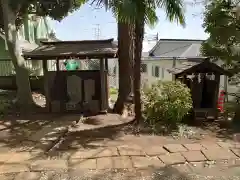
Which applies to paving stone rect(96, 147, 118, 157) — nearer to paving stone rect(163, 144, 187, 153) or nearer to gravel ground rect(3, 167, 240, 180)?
gravel ground rect(3, 167, 240, 180)

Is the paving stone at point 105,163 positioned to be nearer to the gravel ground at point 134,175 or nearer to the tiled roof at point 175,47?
the gravel ground at point 134,175

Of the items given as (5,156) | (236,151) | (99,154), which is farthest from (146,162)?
(5,156)

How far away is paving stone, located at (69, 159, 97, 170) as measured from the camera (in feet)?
14.0

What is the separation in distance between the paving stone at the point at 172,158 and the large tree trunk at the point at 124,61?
13.1 feet

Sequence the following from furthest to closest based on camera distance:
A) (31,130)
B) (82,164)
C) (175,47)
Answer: (175,47) < (31,130) < (82,164)

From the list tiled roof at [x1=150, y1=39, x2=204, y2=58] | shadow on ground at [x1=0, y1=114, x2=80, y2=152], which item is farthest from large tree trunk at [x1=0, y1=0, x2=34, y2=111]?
tiled roof at [x1=150, y1=39, x2=204, y2=58]

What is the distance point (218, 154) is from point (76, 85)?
5864 mm

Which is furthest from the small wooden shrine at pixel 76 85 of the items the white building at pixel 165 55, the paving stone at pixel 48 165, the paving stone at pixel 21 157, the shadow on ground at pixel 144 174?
the white building at pixel 165 55

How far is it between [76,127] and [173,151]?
306cm

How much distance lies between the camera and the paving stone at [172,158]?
4472 millimetres

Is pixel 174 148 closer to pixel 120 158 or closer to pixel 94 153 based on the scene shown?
pixel 120 158

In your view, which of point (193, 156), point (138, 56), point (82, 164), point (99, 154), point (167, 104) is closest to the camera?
point (82, 164)

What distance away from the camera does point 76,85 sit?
934 centimetres

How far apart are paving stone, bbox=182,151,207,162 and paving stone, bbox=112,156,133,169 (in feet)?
3.50
